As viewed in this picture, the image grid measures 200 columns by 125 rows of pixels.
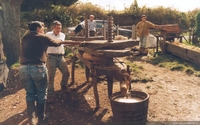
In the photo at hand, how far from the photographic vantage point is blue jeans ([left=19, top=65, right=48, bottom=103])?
15.8 feet

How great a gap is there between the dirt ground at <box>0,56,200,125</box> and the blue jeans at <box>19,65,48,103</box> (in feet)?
2.27

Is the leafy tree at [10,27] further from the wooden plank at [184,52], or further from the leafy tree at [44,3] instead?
the wooden plank at [184,52]

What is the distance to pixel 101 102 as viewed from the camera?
21.0ft

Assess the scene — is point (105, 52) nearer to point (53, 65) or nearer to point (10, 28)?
point (53, 65)

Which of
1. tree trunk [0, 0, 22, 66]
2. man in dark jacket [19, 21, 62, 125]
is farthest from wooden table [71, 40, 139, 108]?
tree trunk [0, 0, 22, 66]

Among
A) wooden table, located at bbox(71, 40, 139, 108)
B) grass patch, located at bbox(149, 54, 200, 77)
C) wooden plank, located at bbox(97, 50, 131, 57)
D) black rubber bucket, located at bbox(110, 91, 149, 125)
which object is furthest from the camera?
grass patch, located at bbox(149, 54, 200, 77)

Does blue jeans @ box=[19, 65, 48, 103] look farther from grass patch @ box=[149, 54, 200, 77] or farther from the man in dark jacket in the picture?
grass patch @ box=[149, 54, 200, 77]

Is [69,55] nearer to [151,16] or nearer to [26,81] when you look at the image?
[26,81]

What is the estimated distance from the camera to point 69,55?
1202cm

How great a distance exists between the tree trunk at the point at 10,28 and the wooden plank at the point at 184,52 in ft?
23.6

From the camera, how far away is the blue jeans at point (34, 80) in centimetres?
482

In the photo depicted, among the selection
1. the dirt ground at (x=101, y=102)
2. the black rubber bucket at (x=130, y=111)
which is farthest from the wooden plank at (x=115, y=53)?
the dirt ground at (x=101, y=102)

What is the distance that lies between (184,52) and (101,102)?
5.88 meters

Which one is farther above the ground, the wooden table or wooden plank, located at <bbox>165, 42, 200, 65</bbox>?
the wooden table
